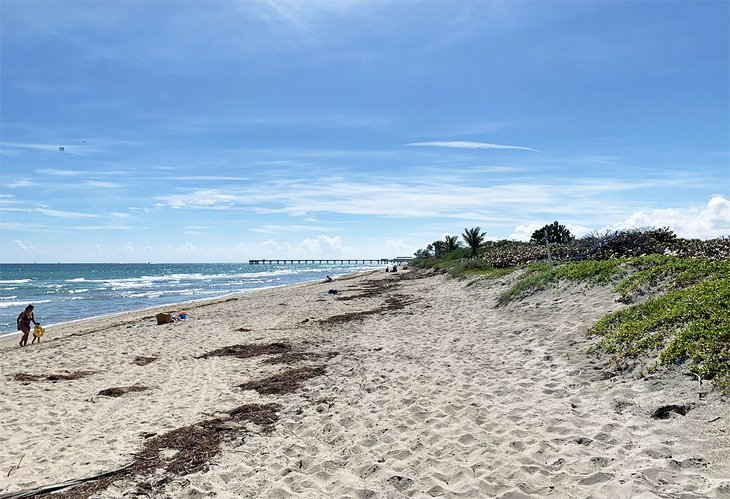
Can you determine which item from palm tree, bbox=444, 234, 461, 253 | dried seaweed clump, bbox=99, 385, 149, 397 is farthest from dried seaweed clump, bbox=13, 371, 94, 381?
palm tree, bbox=444, 234, 461, 253

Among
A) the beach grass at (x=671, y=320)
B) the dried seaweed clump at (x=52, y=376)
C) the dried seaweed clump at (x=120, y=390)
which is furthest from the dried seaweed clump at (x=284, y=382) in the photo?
the beach grass at (x=671, y=320)

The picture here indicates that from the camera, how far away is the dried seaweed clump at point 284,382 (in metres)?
8.17

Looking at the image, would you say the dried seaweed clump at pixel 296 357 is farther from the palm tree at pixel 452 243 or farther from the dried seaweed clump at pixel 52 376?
the palm tree at pixel 452 243

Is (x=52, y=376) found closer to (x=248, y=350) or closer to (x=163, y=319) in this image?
(x=248, y=350)

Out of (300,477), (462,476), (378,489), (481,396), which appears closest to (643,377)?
(481,396)

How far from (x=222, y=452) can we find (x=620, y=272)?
442 inches

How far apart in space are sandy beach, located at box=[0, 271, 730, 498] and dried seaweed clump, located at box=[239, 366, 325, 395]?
60mm

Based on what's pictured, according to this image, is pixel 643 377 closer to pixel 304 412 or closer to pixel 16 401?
pixel 304 412

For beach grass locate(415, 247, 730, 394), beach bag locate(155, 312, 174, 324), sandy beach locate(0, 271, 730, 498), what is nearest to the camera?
sandy beach locate(0, 271, 730, 498)

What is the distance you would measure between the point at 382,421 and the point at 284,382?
2.95 meters

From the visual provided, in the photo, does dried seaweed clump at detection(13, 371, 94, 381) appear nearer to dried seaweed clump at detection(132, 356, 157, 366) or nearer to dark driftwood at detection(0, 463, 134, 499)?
dried seaweed clump at detection(132, 356, 157, 366)

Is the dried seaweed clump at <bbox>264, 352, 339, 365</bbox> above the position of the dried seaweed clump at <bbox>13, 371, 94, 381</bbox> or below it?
above

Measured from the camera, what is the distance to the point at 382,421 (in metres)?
6.26

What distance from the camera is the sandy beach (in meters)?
4.56
